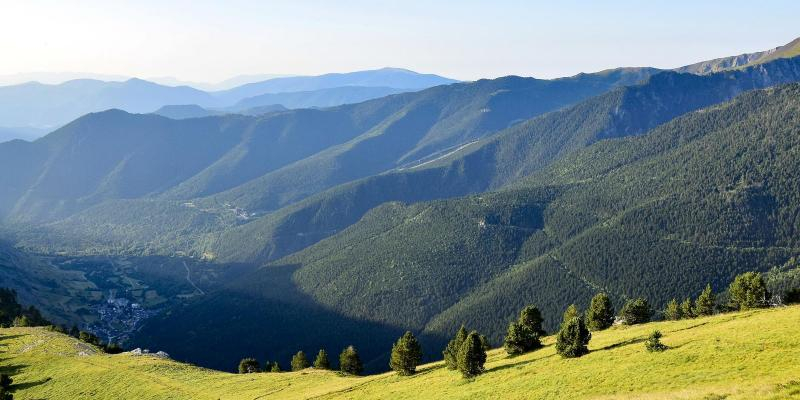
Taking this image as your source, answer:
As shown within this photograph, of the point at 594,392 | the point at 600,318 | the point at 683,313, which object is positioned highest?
the point at 594,392

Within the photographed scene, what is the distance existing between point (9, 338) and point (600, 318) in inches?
6156

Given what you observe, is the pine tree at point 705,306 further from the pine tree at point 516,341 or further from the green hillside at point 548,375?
the pine tree at point 516,341

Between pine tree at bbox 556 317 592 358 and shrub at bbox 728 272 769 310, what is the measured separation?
156 feet

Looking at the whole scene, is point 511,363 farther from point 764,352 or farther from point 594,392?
point 764,352

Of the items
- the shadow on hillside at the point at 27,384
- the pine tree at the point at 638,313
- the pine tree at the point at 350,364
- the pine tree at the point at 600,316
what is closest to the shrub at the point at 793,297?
the pine tree at the point at 638,313

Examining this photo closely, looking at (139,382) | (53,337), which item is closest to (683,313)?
(139,382)

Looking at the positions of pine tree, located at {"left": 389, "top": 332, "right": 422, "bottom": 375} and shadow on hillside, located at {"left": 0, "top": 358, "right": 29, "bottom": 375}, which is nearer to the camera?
pine tree, located at {"left": 389, "top": 332, "right": 422, "bottom": 375}

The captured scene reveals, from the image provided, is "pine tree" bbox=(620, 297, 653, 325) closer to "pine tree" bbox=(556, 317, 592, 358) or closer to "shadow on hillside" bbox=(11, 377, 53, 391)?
"pine tree" bbox=(556, 317, 592, 358)

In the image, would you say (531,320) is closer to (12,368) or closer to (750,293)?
(750,293)

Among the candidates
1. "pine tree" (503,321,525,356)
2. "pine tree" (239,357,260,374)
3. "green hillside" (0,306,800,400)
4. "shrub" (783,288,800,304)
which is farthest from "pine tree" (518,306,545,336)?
"pine tree" (239,357,260,374)

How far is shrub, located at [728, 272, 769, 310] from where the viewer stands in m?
102

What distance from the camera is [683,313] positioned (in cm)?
12688

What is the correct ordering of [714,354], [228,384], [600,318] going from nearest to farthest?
1. [714,354]
2. [228,384]
3. [600,318]

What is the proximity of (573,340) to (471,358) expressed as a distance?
14.7 m
